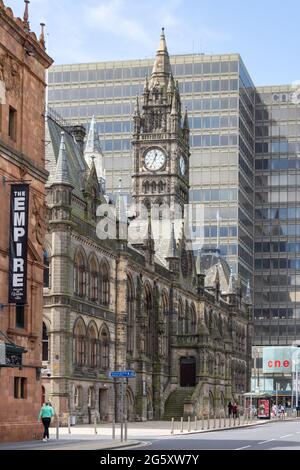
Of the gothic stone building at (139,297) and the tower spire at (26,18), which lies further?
the gothic stone building at (139,297)

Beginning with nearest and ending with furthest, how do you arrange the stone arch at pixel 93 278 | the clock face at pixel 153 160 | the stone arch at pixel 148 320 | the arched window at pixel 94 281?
the stone arch at pixel 93 278 → the arched window at pixel 94 281 → the stone arch at pixel 148 320 → the clock face at pixel 153 160

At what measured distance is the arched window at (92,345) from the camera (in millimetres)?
71500

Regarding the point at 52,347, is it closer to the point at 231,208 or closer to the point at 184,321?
the point at 184,321

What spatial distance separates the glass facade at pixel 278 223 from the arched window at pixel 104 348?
89.7 metres

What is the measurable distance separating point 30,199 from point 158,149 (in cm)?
7966

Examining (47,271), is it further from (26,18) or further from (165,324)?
(165,324)

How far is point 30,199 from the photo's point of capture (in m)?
43.1

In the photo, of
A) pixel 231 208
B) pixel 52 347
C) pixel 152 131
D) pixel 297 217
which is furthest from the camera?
pixel 297 217

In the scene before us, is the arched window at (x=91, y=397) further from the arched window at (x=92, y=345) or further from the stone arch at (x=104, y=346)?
the stone arch at (x=104, y=346)

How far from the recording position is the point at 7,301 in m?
39.9

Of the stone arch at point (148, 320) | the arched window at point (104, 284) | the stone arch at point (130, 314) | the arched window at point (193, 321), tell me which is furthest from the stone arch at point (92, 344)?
the arched window at point (193, 321)

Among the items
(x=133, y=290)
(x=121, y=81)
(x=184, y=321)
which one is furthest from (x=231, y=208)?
(x=133, y=290)

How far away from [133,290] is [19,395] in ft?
134

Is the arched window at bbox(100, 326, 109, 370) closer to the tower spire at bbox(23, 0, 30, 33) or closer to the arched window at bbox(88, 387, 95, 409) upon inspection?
the arched window at bbox(88, 387, 95, 409)
